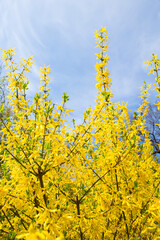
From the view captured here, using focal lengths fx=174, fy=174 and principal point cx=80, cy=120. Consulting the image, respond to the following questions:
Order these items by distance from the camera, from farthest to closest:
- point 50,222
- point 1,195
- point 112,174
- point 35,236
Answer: point 112,174, point 1,195, point 50,222, point 35,236

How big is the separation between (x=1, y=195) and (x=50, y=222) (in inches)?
30.8

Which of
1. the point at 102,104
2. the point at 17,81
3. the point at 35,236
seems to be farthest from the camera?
the point at 17,81

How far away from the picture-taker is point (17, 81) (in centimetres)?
336

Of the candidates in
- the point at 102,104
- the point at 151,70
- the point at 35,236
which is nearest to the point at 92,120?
the point at 102,104

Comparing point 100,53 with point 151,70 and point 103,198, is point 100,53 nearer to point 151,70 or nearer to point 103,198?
point 151,70

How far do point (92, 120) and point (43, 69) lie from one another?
10.6 feet

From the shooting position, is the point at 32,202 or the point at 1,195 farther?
the point at 32,202

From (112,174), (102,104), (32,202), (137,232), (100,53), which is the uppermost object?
(100,53)

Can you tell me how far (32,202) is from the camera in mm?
2141

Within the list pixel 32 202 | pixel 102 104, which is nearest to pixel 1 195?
pixel 32 202

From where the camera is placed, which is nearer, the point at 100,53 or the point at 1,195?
the point at 1,195

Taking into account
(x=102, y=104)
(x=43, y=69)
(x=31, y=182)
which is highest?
(x=43, y=69)

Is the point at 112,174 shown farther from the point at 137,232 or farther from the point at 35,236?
the point at 35,236

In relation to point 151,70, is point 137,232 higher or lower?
lower
